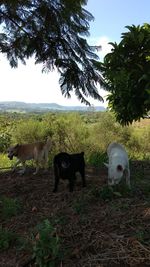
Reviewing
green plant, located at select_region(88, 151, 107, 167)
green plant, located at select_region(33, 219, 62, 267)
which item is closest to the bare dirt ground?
green plant, located at select_region(33, 219, 62, 267)

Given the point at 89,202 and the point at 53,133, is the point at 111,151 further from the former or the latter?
A: the point at 53,133

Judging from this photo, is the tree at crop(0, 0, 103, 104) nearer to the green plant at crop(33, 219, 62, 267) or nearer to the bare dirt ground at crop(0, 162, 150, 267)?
the bare dirt ground at crop(0, 162, 150, 267)

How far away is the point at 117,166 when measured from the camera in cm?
696

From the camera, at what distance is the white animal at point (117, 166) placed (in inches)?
273

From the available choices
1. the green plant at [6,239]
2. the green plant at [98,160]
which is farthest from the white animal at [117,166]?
the green plant at [98,160]

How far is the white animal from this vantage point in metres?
6.94

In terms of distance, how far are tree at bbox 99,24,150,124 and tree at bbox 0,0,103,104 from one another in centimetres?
83

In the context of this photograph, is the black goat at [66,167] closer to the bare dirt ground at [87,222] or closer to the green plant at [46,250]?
the bare dirt ground at [87,222]

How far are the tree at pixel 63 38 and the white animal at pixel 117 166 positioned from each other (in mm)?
2558

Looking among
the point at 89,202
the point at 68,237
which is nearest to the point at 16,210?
the point at 89,202

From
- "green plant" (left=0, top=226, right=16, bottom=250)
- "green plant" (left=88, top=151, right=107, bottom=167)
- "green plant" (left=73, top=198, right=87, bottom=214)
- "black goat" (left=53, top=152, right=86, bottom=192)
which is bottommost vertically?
"green plant" (left=0, top=226, right=16, bottom=250)

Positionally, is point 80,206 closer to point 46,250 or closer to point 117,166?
point 117,166

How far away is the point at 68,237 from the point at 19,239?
0.64 metres

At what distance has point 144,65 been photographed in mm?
8359
